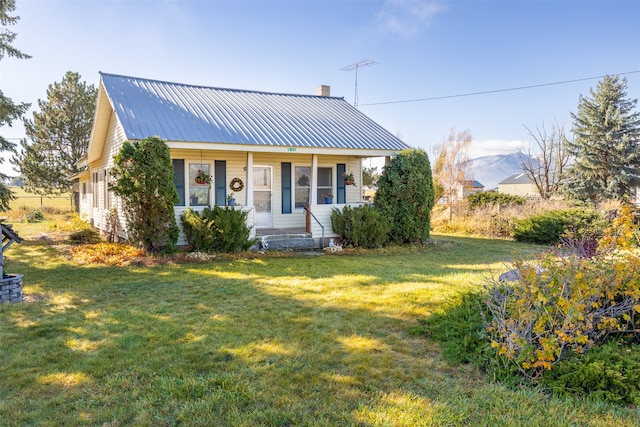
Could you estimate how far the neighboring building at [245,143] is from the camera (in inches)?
442

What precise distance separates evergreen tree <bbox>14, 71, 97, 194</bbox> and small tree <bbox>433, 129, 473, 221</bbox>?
830 inches

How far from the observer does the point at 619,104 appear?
23.3 meters

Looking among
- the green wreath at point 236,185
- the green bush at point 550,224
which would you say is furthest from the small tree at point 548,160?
the green wreath at point 236,185

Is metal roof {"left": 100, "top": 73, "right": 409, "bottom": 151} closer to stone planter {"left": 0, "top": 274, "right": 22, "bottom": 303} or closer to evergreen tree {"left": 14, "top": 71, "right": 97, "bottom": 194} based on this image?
stone planter {"left": 0, "top": 274, "right": 22, "bottom": 303}

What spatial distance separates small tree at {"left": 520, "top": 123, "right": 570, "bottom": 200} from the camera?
90.3 feet

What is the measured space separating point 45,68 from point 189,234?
1992 cm

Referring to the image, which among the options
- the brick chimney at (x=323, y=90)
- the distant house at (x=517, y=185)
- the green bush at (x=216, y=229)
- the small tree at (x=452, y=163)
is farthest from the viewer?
the distant house at (x=517, y=185)

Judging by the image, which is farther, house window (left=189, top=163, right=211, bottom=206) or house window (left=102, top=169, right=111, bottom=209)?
house window (left=102, top=169, right=111, bottom=209)

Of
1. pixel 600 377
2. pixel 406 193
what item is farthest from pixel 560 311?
pixel 406 193

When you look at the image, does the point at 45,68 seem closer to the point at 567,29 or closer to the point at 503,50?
the point at 503,50

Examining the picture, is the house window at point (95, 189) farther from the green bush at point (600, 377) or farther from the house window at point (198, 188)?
the green bush at point (600, 377)

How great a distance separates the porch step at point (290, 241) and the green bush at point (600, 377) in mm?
8481

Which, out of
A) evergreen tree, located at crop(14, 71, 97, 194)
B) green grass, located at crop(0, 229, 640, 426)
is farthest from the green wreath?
evergreen tree, located at crop(14, 71, 97, 194)

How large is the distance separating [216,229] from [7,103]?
6829mm
